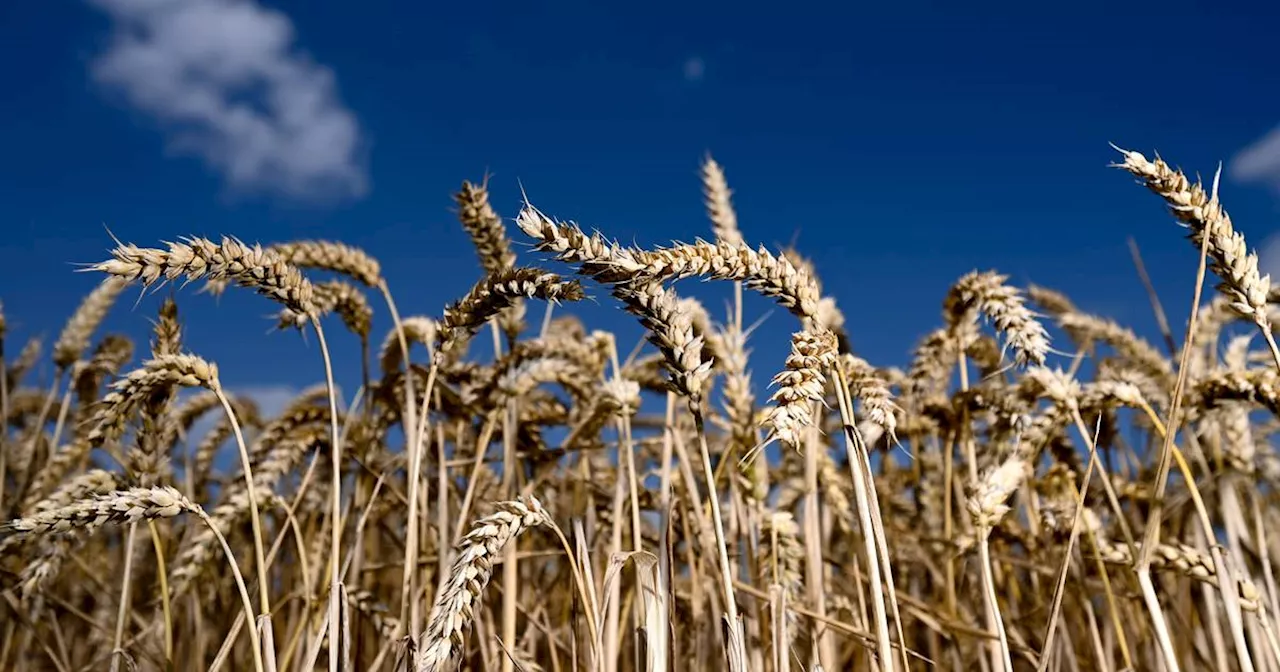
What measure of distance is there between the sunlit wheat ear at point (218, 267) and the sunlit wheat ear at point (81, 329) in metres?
2.43

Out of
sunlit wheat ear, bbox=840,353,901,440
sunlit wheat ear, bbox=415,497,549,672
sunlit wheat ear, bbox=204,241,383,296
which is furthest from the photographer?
sunlit wheat ear, bbox=204,241,383,296

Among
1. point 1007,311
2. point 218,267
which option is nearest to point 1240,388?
point 1007,311

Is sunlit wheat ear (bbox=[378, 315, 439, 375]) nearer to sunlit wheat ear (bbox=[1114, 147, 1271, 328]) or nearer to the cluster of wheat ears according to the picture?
the cluster of wheat ears

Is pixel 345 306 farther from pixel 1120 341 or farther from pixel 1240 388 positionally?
pixel 1120 341

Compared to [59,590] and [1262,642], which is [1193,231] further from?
[59,590]

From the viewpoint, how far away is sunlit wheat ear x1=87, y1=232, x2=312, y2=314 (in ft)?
5.45

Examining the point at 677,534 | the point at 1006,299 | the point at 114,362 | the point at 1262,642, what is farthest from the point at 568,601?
the point at 114,362

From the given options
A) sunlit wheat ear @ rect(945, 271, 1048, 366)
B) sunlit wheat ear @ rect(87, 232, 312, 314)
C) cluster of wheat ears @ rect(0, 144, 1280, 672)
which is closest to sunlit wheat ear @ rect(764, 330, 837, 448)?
cluster of wheat ears @ rect(0, 144, 1280, 672)

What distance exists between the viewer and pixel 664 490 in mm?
2154

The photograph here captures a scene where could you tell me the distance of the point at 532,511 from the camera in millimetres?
1656

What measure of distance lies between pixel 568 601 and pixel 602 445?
52 centimetres

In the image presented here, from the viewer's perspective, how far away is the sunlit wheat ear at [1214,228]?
1668 mm

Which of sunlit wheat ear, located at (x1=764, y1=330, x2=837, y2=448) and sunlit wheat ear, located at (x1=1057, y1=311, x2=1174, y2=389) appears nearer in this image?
sunlit wheat ear, located at (x1=764, y1=330, x2=837, y2=448)

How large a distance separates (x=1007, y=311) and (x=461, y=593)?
3.95 feet
